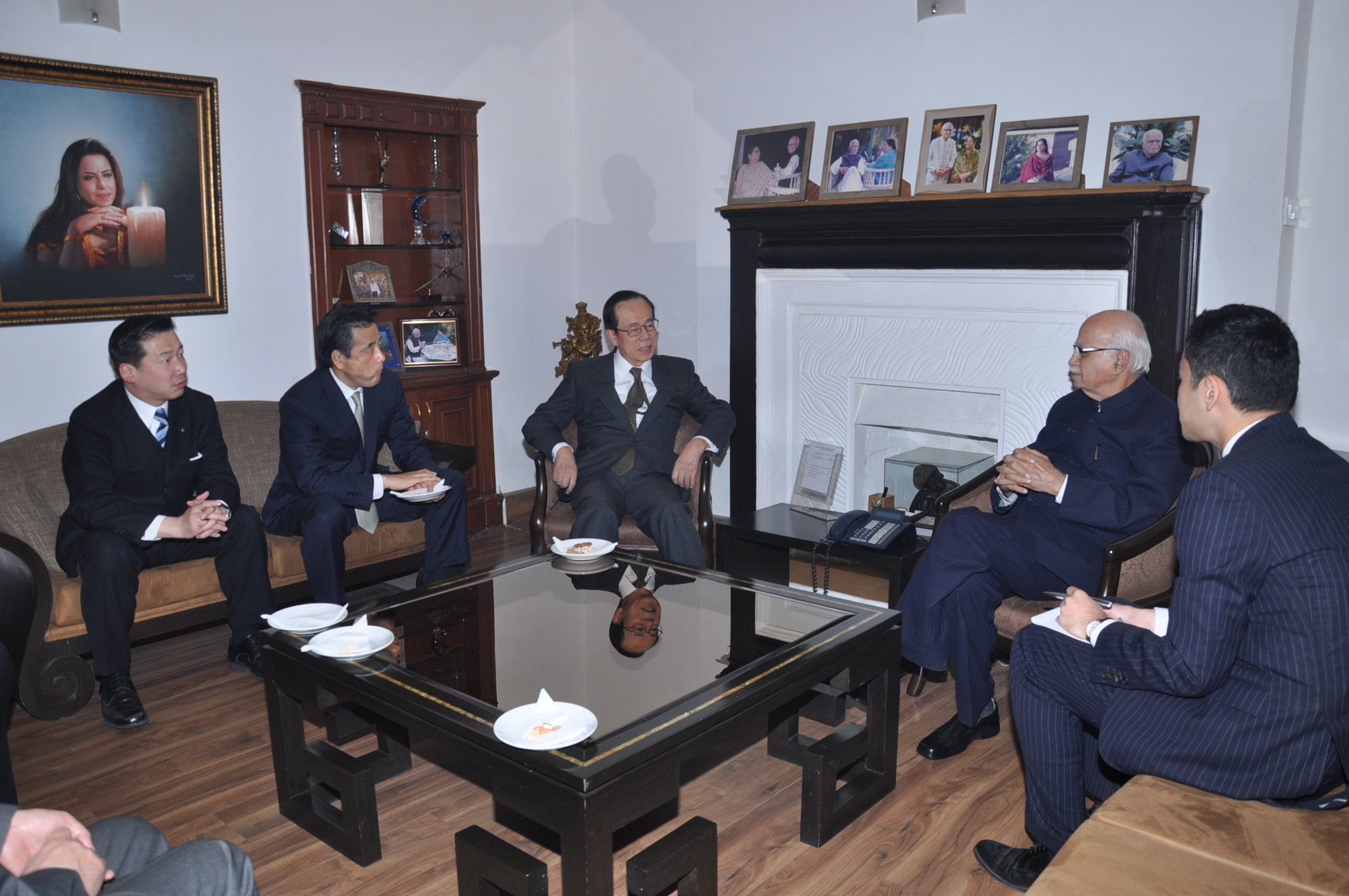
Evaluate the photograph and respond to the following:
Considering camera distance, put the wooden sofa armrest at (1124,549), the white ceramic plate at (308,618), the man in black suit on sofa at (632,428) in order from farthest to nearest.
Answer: the man in black suit on sofa at (632,428) < the wooden sofa armrest at (1124,549) < the white ceramic plate at (308,618)

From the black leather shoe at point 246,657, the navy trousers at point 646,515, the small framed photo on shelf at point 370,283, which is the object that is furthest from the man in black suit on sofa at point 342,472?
the small framed photo on shelf at point 370,283

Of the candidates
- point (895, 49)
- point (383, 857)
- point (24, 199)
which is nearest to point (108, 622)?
point (383, 857)

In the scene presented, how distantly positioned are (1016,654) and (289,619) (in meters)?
1.83

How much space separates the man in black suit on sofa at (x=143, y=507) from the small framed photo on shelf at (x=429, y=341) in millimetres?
1591

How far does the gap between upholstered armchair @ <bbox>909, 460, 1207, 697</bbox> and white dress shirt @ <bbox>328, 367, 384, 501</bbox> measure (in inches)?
91.0

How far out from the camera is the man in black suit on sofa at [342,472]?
12.7 ft

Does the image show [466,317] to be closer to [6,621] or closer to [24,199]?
[24,199]

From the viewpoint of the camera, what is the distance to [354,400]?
4.09 meters

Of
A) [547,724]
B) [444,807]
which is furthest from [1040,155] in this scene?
[444,807]

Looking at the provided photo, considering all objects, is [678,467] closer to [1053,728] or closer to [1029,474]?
[1029,474]

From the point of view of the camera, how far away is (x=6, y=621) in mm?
2607

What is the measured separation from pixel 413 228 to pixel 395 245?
198mm

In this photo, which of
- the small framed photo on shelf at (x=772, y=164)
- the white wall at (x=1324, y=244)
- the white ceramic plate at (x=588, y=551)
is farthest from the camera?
the small framed photo on shelf at (x=772, y=164)

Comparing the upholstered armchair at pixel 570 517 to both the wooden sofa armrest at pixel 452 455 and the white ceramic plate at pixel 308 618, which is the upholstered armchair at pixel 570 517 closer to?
the wooden sofa armrest at pixel 452 455
